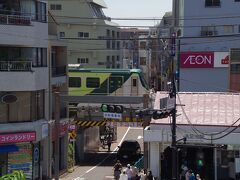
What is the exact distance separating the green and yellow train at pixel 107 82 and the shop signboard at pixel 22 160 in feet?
45.1

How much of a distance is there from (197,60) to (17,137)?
21988mm

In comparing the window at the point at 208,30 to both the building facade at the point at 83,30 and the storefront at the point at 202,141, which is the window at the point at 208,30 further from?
the building facade at the point at 83,30

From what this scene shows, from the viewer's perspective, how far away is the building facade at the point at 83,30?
71.5 m

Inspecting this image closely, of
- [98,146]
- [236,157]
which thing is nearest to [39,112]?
[236,157]

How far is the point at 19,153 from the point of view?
106 ft

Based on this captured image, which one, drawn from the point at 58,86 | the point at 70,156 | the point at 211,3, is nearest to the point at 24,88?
the point at 58,86

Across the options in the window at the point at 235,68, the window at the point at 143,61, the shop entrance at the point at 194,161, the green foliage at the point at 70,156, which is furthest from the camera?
the window at the point at 143,61

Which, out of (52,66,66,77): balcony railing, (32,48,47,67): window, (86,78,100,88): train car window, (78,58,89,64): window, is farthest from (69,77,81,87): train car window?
(78,58,89,64): window

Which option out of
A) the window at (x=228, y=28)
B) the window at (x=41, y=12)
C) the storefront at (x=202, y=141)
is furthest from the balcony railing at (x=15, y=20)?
the window at (x=228, y=28)

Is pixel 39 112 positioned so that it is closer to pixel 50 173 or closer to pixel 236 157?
pixel 50 173

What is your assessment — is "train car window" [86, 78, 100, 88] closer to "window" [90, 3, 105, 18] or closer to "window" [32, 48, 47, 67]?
"window" [32, 48, 47, 67]

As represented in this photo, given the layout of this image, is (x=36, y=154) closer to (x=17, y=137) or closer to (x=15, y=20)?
(x=17, y=137)

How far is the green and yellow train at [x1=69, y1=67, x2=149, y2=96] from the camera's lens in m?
45.6

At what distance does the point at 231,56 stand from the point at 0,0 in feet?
75.3
